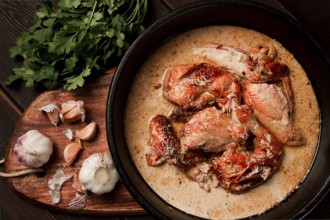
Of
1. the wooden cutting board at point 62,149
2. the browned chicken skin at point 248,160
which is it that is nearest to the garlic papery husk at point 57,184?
the wooden cutting board at point 62,149

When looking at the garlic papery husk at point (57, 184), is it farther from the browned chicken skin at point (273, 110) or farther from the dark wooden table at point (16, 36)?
the browned chicken skin at point (273, 110)

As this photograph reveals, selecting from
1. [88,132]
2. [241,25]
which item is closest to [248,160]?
[241,25]

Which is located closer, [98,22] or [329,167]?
[329,167]

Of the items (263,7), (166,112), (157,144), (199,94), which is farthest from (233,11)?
(157,144)

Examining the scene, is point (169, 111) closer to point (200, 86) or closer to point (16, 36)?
point (200, 86)

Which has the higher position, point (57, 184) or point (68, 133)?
point (68, 133)

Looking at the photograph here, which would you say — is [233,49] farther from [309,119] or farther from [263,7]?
[309,119]
